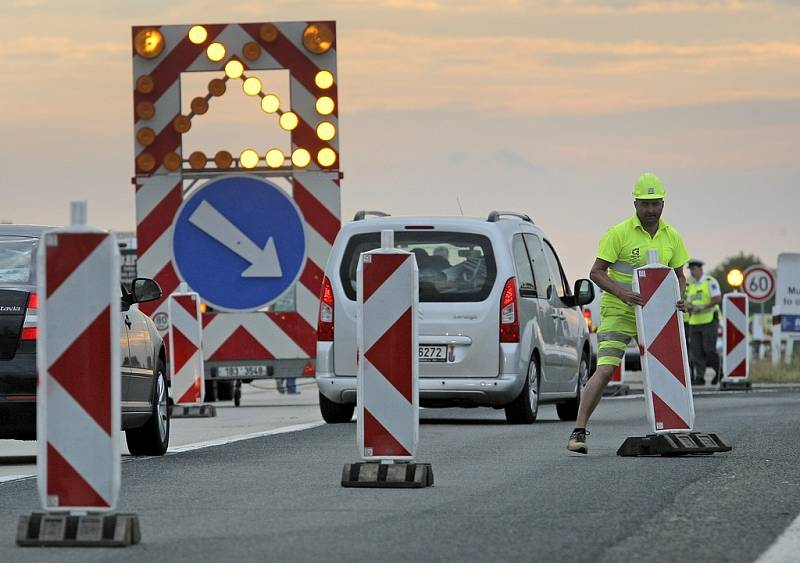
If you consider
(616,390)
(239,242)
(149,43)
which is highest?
(149,43)

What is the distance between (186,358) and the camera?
68.5 ft

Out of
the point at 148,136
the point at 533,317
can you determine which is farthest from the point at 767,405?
the point at 148,136

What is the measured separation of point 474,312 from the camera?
56.8 ft

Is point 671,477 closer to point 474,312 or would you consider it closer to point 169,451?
point 169,451

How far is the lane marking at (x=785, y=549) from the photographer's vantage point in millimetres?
7629

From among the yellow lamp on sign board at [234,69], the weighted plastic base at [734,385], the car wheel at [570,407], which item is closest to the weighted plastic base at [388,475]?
the car wheel at [570,407]

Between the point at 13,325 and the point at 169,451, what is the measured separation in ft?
7.27

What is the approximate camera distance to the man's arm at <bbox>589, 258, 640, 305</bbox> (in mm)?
13266

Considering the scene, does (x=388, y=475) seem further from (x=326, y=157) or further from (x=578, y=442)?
(x=326, y=157)

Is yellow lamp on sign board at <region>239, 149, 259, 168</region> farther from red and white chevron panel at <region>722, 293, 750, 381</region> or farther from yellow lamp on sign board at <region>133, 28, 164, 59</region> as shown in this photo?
red and white chevron panel at <region>722, 293, 750, 381</region>

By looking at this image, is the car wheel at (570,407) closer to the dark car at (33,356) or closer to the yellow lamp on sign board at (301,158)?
Result: the yellow lamp on sign board at (301,158)

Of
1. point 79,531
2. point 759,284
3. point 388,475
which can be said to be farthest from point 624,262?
point 759,284

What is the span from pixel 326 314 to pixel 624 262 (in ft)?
13.7

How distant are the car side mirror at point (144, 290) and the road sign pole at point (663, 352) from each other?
3.08 m
